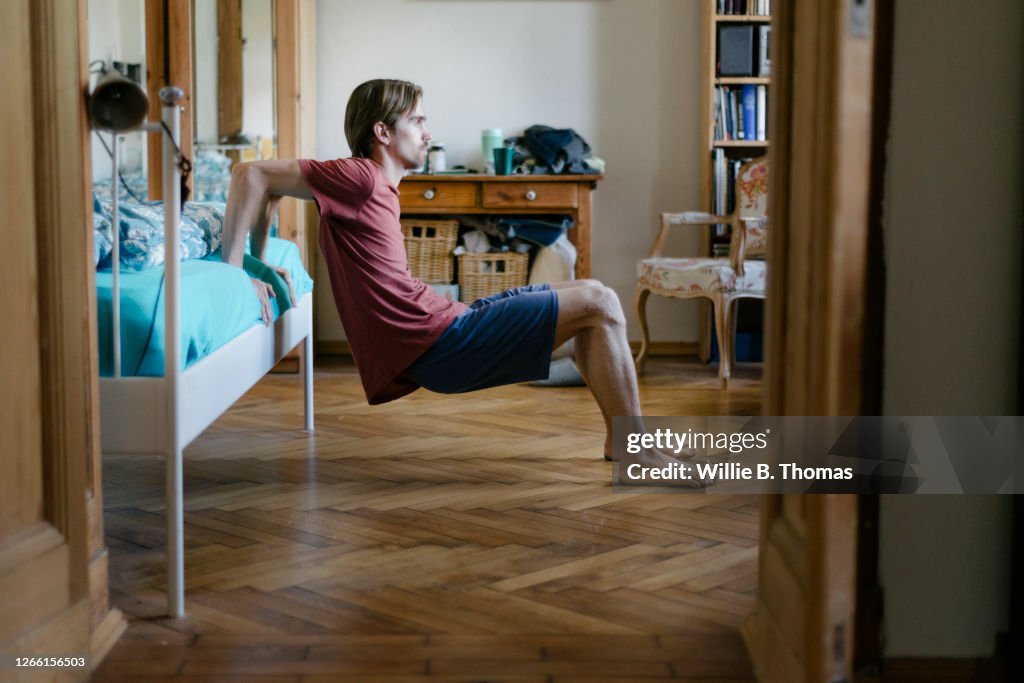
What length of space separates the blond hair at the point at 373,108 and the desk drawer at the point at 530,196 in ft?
6.57

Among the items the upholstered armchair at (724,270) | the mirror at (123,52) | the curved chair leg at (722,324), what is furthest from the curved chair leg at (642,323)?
the mirror at (123,52)

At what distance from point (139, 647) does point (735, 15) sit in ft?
13.8

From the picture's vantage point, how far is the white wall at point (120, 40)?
412cm

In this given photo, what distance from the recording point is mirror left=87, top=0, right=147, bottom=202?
13.5ft

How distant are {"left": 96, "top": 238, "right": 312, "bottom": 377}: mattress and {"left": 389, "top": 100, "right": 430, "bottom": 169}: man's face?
513 mm

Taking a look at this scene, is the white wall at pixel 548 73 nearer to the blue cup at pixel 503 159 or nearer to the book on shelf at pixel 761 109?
the book on shelf at pixel 761 109

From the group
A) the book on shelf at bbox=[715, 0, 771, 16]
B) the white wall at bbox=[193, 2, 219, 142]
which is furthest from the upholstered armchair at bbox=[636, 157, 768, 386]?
the white wall at bbox=[193, 2, 219, 142]

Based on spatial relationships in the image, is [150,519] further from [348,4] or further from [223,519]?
[348,4]

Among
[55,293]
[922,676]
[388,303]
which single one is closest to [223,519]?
[388,303]

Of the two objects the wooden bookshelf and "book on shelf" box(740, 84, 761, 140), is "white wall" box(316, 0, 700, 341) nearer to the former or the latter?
A: the wooden bookshelf

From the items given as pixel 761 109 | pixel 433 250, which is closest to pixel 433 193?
pixel 433 250

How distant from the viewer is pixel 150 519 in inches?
102

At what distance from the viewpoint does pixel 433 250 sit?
5.12 metres

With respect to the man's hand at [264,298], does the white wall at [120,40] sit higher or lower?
higher
